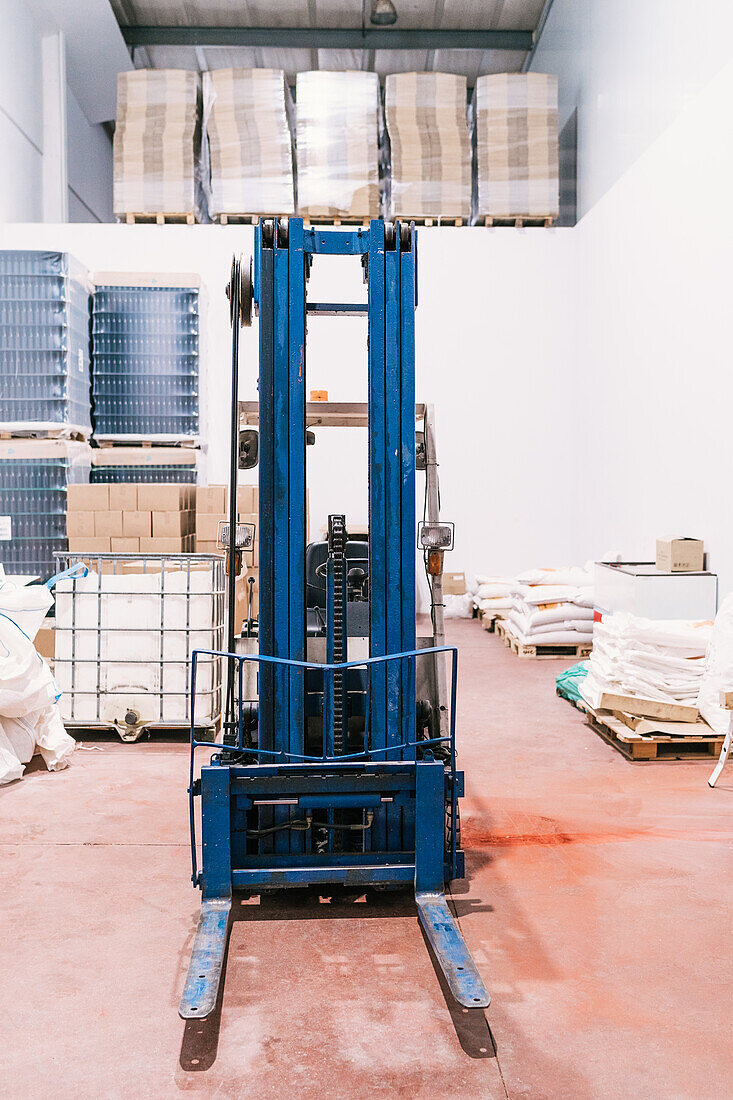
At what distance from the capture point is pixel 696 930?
11.2ft

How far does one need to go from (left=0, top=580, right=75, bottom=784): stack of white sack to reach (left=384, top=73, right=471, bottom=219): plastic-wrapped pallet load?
795cm

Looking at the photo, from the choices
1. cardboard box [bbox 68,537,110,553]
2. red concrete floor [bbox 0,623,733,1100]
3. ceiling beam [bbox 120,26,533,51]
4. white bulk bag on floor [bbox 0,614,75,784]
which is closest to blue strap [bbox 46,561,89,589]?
white bulk bag on floor [bbox 0,614,75,784]

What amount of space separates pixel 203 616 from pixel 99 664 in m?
0.78

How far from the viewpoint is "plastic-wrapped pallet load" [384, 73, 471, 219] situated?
1150cm

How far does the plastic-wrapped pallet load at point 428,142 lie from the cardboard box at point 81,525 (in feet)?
21.0

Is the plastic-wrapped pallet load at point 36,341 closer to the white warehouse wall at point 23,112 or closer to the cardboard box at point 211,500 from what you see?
the cardboard box at point 211,500

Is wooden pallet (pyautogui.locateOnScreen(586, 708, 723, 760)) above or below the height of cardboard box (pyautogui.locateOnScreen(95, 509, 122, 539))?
below

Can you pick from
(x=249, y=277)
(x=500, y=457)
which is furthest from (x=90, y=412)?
(x=249, y=277)

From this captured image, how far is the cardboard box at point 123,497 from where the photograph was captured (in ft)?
24.2

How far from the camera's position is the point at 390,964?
3.16m

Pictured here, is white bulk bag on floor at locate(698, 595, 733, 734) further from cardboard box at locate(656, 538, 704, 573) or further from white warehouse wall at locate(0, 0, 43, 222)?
white warehouse wall at locate(0, 0, 43, 222)

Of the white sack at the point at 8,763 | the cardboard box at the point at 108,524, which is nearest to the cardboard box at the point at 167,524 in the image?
the cardboard box at the point at 108,524

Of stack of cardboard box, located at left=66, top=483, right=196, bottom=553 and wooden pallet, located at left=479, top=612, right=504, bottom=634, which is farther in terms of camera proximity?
wooden pallet, located at left=479, top=612, right=504, bottom=634

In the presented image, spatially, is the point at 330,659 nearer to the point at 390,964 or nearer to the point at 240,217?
the point at 390,964
